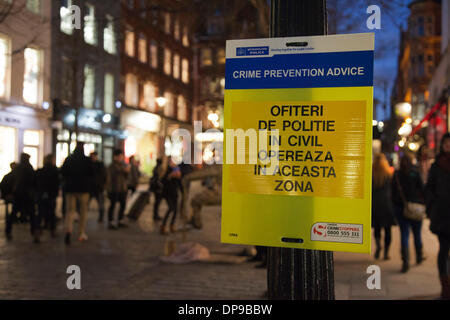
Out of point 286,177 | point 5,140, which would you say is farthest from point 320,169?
point 5,140

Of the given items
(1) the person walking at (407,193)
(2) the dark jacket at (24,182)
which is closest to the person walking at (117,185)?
(2) the dark jacket at (24,182)

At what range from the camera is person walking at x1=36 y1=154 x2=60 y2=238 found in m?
11.4

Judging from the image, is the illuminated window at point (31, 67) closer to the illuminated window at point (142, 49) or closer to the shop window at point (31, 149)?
the shop window at point (31, 149)

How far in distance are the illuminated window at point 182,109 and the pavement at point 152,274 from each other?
3643 centimetres

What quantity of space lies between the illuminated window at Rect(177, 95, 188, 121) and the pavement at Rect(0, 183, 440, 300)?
3643cm

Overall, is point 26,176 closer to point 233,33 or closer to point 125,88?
point 233,33

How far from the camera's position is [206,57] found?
57375 millimetres

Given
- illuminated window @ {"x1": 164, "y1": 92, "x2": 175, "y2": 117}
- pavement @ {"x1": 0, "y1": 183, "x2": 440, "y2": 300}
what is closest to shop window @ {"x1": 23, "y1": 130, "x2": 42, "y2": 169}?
pavement @ {"x1": 0, "y1": 183, "x2": 440, "y2": 300}

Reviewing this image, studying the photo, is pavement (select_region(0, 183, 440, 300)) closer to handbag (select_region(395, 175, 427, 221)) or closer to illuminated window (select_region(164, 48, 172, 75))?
handbag (select_region(395, 175, 427, 221))

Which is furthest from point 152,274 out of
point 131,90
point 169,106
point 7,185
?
point 169,106

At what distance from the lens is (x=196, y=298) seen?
611 cm

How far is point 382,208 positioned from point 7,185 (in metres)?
6.08

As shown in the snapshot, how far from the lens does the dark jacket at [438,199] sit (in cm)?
612

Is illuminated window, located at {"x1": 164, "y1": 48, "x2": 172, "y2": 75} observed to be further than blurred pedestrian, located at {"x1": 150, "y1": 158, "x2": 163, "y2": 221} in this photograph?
Yes
